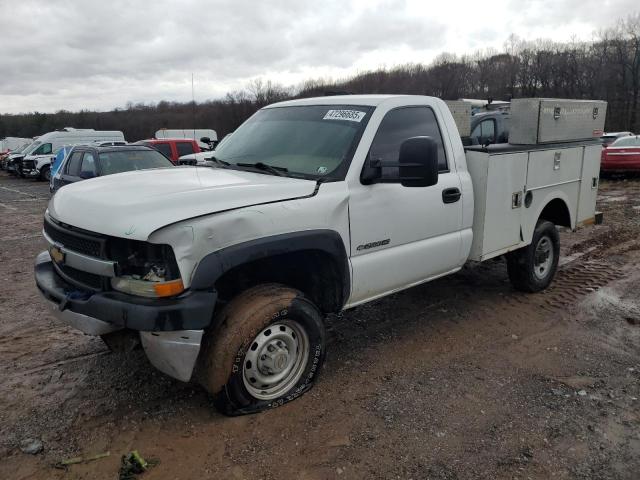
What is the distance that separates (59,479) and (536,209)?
4675 millimetres

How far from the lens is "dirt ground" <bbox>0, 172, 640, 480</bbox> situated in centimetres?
292

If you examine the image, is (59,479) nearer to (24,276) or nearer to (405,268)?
(405,268)

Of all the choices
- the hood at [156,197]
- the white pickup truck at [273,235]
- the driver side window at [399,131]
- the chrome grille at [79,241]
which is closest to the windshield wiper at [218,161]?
the white pickup truck at [273,235]

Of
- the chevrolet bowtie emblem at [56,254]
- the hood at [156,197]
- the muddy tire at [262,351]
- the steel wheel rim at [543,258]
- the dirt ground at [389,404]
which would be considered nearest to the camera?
the hood at [156,197]

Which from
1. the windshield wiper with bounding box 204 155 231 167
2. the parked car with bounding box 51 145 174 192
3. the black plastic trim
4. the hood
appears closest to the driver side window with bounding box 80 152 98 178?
the parked car with bounding box 51 145 174 192

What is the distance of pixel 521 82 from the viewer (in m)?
53.9

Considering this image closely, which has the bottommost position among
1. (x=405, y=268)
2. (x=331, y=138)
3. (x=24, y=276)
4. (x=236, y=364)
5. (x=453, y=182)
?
(x=24, y=276)

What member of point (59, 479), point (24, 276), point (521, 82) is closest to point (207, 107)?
point (521, 82)

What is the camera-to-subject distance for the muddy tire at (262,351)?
10.2 ft

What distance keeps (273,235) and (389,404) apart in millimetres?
1425

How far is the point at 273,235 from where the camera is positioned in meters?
3.12

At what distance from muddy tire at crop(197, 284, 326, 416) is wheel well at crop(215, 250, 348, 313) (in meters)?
0.14

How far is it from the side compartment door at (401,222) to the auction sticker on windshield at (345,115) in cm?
18

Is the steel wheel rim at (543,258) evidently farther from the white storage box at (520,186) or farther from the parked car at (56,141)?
the parked car at (56,141)
